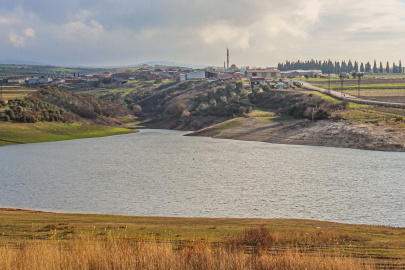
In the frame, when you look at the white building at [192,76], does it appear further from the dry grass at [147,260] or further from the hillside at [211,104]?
the dry grass at [147,260]

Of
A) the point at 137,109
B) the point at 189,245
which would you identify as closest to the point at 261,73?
the point at 137,109

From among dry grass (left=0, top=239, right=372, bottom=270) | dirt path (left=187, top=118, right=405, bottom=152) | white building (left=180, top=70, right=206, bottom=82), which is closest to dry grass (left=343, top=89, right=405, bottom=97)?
dirt path (left=187, top=118, right=405, bottom=152)

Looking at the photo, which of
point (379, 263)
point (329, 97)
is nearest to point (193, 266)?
point (379, 263)

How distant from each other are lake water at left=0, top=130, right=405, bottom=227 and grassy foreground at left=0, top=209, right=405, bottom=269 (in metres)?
5.77

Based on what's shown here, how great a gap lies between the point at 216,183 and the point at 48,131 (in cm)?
6136

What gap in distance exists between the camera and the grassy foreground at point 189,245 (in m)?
11.6

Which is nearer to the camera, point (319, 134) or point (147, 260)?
point (147, 260)

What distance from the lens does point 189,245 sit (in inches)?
519

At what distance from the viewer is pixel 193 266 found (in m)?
11.8

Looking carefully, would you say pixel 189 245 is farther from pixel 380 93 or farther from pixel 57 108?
pixel 380 93

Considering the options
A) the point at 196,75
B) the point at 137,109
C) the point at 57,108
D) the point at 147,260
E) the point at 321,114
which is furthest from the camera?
the point at 196,75

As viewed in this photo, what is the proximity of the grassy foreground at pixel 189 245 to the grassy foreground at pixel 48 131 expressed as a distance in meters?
60.9

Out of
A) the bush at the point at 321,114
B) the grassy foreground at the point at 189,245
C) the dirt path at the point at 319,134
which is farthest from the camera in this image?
the bush at the point at 321,114

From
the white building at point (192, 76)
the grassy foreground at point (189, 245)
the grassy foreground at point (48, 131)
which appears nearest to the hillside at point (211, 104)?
the grassy foreground at point (48, 131)
